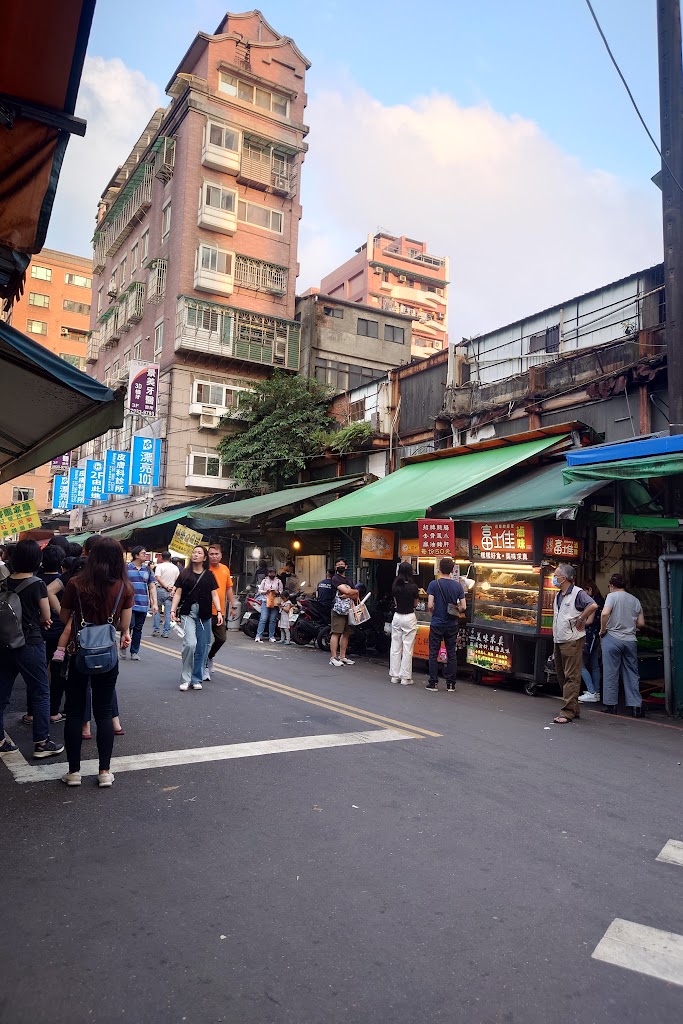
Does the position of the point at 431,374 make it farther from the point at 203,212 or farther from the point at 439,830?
the point at 203,212

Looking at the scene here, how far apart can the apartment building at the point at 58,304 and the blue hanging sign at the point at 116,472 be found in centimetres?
3155

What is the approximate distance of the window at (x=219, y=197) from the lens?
32438 mm

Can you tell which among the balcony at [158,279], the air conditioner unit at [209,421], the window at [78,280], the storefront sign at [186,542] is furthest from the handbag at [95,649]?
the window at [78,280]

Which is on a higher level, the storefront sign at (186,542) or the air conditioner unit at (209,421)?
the air conditioner unit at (209,421)

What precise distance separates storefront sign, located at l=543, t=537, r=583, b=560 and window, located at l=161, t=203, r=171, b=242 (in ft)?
96.4

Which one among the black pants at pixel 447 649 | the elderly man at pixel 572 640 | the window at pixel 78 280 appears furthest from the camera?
the window at pixel 78 280

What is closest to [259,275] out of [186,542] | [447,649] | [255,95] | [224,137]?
[224,137]

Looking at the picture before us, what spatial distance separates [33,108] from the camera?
13.5 ft

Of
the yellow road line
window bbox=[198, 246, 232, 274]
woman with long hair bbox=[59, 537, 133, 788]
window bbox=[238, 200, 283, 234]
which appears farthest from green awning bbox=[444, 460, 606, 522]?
window bbox=[238, 200, 283, 234]

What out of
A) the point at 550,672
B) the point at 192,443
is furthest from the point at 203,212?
the point at 550,672

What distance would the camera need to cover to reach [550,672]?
10508 millimetres

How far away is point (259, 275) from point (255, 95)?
9430mm

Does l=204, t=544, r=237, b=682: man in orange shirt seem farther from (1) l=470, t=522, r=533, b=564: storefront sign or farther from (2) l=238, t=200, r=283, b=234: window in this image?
(2) l=238, t=200, r=283, b=234: window

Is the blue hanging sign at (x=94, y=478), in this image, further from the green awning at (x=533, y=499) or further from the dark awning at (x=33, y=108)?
the dark awning at (x=33, y=108)
